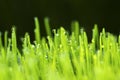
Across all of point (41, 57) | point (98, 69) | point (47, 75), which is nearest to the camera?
point (98, 69)

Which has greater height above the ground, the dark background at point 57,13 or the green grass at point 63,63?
the dark background at point 57,13

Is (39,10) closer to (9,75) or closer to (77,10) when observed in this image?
(77,10)

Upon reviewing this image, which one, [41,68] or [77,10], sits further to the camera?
[77,10]

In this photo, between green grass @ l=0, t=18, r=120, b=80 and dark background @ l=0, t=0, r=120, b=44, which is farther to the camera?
dark background @ l=0, t=0, r=120, b=44

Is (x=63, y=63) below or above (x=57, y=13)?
below

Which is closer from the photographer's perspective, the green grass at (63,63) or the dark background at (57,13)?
the green grass at (63,63)

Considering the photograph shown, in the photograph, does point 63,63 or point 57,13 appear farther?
point 57,13

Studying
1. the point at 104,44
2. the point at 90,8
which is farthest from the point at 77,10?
the point at 104,44

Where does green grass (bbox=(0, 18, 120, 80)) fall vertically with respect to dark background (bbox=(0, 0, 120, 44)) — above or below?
below
